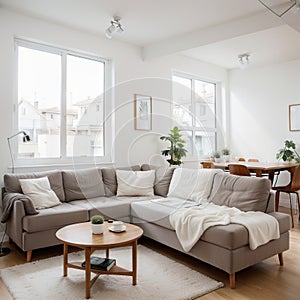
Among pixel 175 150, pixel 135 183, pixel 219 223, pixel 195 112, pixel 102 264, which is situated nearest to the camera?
pixel 102 264

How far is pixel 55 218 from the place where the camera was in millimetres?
2980

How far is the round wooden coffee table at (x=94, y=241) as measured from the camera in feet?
7.10

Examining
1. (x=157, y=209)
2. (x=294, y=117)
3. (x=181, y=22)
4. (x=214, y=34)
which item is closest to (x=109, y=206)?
(x=157, y=209)

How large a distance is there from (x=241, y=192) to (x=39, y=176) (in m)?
2.27

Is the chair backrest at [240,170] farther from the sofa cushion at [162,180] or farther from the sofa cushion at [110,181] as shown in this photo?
the sofa cushion at [110,181]

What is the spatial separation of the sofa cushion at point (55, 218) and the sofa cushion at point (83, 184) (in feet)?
1.26

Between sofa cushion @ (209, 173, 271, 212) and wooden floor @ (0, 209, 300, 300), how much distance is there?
0.56 meters

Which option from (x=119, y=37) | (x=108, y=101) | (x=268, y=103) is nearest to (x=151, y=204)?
(x=108, y=101)

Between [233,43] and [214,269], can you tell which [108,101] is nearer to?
[233,43]

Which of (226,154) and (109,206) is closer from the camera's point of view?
(109,206)

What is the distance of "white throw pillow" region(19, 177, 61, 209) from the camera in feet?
10.4

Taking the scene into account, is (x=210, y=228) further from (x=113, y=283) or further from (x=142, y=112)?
(x=142, y=112)

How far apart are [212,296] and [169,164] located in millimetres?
2934

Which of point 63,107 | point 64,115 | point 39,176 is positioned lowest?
point 39,176
